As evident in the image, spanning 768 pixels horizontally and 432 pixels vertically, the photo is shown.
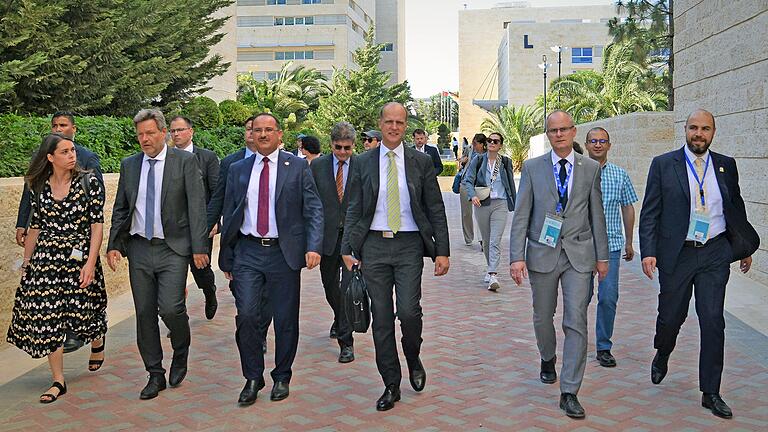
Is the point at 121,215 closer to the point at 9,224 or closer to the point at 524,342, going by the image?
the point at 9,224

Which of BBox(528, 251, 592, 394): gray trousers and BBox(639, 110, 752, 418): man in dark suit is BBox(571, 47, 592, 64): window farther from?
BBox(528, 251, 592, 394): gray trousers

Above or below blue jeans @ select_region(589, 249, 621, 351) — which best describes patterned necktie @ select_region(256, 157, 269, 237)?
above

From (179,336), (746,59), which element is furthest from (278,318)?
(746,59)

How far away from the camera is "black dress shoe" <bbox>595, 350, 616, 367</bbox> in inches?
268

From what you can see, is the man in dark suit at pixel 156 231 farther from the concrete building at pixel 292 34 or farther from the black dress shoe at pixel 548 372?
the concrete building at pixel 292 34

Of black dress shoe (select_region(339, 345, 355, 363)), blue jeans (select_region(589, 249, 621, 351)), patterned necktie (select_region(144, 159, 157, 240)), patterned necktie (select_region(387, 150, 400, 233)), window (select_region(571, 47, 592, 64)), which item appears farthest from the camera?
window (select_region(571, 47, 592, 64))

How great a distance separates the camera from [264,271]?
605cm

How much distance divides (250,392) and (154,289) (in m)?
1.04

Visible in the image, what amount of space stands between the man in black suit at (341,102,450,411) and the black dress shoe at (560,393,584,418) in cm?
107

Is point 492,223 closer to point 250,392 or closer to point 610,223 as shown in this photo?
point 610,223

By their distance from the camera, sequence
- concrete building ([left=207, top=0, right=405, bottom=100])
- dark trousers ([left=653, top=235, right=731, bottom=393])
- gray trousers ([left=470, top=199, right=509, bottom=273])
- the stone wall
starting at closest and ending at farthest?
dark trousers ([left=653, top=235, right=731, bottom=393]) → the stone wall → gray trousers ([left=470, top=199, right=509, bottom=273]) → concrete building ([left=207, top=0, right=405, bottom=100])

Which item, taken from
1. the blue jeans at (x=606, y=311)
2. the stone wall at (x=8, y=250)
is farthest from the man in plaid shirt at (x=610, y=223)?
the stone wall at (x=8, y=250)

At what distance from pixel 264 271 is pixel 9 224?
3095 millimetres

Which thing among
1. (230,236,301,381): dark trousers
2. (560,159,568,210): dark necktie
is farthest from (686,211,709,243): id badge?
(230,236,301,381): dark trousers
